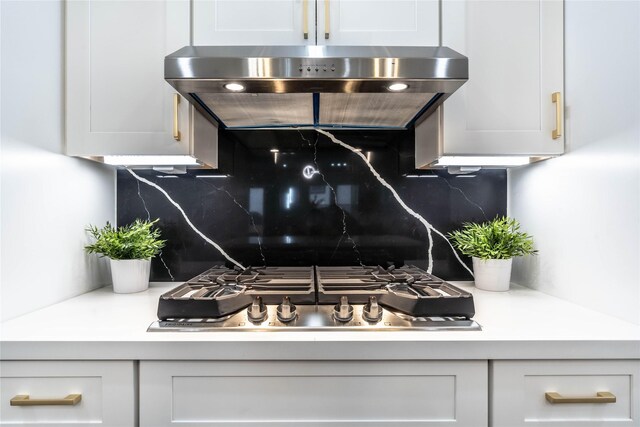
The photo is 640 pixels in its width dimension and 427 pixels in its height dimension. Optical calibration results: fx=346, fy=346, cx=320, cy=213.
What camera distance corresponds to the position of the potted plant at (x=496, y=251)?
126 centimetres

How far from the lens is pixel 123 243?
124 centimetres

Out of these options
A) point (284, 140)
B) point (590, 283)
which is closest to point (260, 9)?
point (284, 140)

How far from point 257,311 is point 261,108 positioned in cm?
68

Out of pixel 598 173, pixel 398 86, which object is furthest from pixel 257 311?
pixel 598 173

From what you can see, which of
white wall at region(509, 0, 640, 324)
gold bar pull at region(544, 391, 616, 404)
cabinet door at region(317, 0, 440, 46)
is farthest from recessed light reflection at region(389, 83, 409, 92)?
gold bar pull at region(544, 391, 616, 404)

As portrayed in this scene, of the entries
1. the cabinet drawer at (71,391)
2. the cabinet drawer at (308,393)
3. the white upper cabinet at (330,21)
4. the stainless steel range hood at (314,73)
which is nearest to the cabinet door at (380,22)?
the white upper cabinet at (330,21)

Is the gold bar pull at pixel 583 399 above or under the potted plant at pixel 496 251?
under

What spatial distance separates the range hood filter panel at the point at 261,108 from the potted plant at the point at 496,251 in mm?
789

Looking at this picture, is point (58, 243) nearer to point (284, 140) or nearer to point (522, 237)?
point (284, 140)

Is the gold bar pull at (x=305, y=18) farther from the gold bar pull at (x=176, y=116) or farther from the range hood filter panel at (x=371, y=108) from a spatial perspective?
the gold bar pull at (x=176, y=116)

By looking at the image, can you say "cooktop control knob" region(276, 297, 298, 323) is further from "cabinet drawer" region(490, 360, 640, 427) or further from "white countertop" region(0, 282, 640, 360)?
"cabinet drawer" region(490, 360, 640, 427)

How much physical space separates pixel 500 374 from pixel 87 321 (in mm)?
1029

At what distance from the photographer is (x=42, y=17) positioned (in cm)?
103

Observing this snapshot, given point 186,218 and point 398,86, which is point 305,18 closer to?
point 398,86
